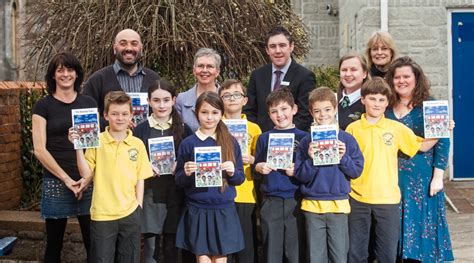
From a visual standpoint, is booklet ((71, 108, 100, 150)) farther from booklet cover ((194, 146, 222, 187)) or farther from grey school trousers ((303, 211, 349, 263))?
grey school trousers ((303, 211, 349, 263))

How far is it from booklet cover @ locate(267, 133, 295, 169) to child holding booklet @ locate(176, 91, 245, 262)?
245mm

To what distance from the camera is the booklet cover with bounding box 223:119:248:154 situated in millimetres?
4996

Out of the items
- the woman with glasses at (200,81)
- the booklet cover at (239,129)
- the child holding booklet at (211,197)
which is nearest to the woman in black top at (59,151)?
the woman with glasses at (200,81)

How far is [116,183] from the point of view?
483cm

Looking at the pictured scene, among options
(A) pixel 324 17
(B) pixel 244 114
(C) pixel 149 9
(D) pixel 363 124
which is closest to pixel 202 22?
(C) pixel 149 9

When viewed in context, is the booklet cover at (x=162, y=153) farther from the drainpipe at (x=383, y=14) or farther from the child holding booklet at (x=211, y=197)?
the drainpipe at (x=383, y=14)

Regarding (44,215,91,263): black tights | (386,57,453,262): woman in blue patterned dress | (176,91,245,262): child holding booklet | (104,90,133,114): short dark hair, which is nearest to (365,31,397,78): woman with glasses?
(386,57,453,262): woman in blue patterned dress

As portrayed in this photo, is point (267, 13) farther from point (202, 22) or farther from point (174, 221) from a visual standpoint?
point (174, 221)

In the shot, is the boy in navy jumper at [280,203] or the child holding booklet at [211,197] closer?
the child holding booklet at [211,197]

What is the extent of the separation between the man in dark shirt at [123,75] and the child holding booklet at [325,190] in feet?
5.08

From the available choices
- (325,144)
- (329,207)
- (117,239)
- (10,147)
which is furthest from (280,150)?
(10,147)

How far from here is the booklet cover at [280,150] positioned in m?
4.81

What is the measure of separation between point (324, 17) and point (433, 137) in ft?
31.0

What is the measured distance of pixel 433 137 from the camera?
5020mm
